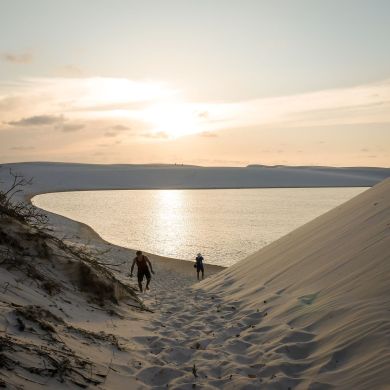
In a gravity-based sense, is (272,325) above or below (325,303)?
below

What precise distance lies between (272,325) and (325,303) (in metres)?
0.73

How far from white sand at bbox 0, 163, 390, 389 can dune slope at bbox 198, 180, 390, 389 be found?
2 cm

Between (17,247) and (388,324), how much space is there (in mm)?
5042

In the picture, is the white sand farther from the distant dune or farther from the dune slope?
the distant dune

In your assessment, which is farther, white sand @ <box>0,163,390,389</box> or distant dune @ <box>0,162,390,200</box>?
distant dune @ <box>0,162,390,200</box>

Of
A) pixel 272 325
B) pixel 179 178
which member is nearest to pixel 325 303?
pixel 272 325

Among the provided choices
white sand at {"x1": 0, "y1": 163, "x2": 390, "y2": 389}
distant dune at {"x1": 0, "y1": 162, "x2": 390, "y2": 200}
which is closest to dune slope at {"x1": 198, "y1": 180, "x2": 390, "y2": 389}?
white sand at {"x1": 0, "y1": 163, "x2": 390, "y2": 389}

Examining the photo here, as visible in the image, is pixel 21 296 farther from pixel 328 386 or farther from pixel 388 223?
pixel 388 223

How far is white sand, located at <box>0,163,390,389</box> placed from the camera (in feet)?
12.0

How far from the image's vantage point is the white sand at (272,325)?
366 centimetres

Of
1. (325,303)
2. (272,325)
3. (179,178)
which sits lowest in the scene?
(272,325)

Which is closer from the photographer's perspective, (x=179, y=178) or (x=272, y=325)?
(x=272, y=325)

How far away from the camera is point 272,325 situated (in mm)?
5160

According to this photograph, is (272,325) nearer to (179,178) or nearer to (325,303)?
(325,303)
